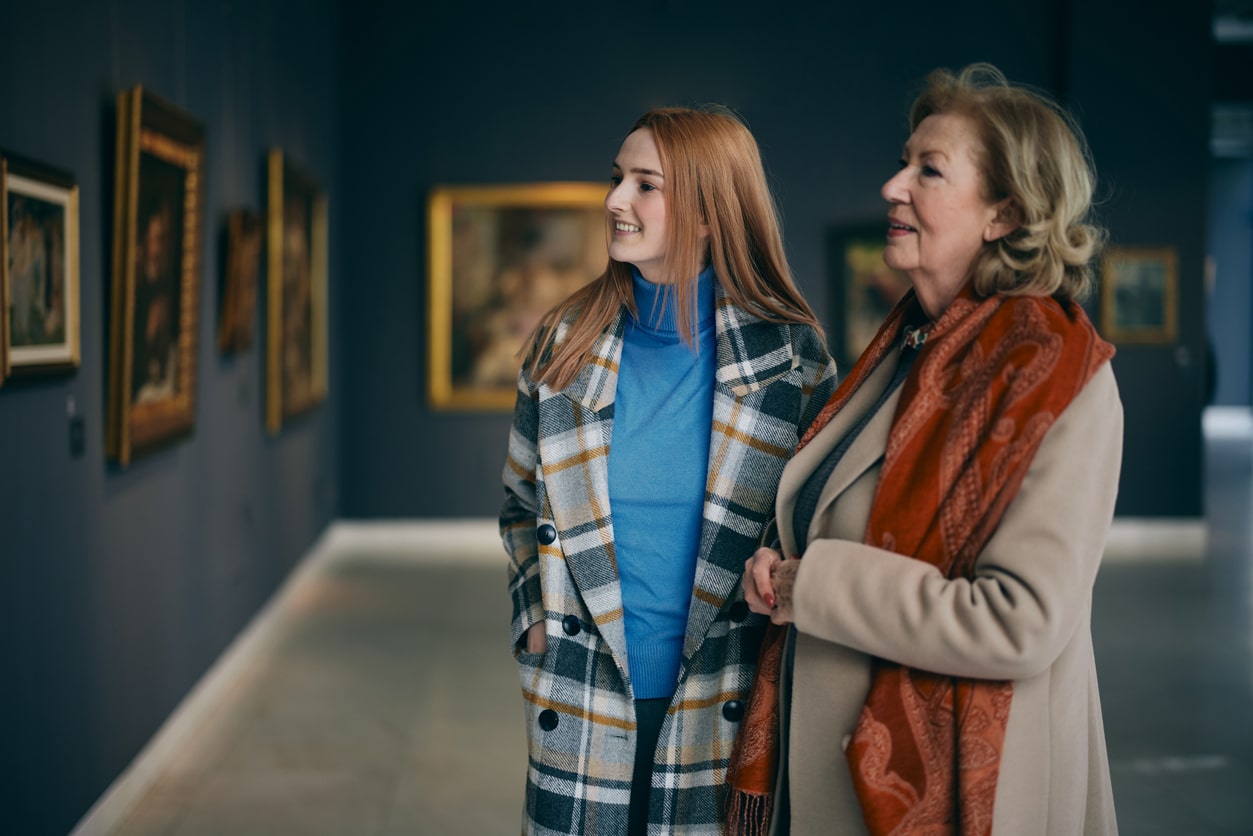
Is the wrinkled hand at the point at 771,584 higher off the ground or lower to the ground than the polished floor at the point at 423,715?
higher

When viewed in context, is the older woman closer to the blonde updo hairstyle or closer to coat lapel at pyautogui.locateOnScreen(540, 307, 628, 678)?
the blonde updo hairstyle

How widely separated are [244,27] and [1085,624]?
6.57 metres

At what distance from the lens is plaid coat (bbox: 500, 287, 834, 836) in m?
2.45

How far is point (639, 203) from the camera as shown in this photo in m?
2.50

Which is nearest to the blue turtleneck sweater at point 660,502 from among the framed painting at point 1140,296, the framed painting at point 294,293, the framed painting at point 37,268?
the framed painting at point 37,268

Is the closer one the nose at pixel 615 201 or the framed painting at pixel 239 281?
the nose at pixel 615 201

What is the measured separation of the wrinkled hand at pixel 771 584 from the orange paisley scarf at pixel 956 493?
6.4 inches

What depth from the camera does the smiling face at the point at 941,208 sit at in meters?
1.95

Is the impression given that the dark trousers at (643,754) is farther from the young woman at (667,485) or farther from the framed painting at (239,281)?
the framed painting at (239,281)

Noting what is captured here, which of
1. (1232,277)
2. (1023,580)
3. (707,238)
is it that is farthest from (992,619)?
(1232,277)

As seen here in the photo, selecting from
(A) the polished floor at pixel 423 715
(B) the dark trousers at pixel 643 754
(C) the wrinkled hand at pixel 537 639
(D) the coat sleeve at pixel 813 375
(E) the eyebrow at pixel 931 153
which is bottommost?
(A) the polished floor at pixel 423 715

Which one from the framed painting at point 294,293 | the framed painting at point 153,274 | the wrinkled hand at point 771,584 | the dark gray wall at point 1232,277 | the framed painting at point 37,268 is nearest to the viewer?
the wrinkled hand at point 771,584

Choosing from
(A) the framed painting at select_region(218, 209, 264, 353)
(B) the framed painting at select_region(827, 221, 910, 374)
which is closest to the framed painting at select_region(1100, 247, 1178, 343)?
(B) the framed painting at select_region(827, 221, 910, 374)

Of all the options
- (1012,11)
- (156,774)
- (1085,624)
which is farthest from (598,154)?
(1085,624)
